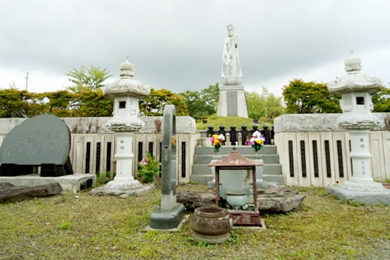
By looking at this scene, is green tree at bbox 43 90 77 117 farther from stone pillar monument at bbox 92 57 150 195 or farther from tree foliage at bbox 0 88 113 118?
stone pillar monument at bbox 92 57 150 195

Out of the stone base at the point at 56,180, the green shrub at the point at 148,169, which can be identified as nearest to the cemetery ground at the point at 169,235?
the stone base at the point at 56,180

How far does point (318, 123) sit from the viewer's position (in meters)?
6.66

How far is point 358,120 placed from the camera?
4.88 meters

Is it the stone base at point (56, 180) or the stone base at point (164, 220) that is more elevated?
the stone base at point (56, 180)

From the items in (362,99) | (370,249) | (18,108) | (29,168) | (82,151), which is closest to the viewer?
(370,249)

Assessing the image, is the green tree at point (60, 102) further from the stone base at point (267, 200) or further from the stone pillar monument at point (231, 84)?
the stone base at point (267, 200)

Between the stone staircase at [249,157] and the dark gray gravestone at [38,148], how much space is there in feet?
11.8

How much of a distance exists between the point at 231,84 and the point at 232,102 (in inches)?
53.3

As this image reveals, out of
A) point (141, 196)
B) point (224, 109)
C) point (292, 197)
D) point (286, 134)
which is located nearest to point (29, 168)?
point (141, 196)

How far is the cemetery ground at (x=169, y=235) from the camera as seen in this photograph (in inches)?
98.7

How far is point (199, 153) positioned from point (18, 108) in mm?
9357

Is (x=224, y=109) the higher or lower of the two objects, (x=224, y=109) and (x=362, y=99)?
the higher

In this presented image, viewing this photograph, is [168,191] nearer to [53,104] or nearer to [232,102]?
[53,104]

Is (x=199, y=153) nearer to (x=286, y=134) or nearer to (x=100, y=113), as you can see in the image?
(x=286, y=134)
